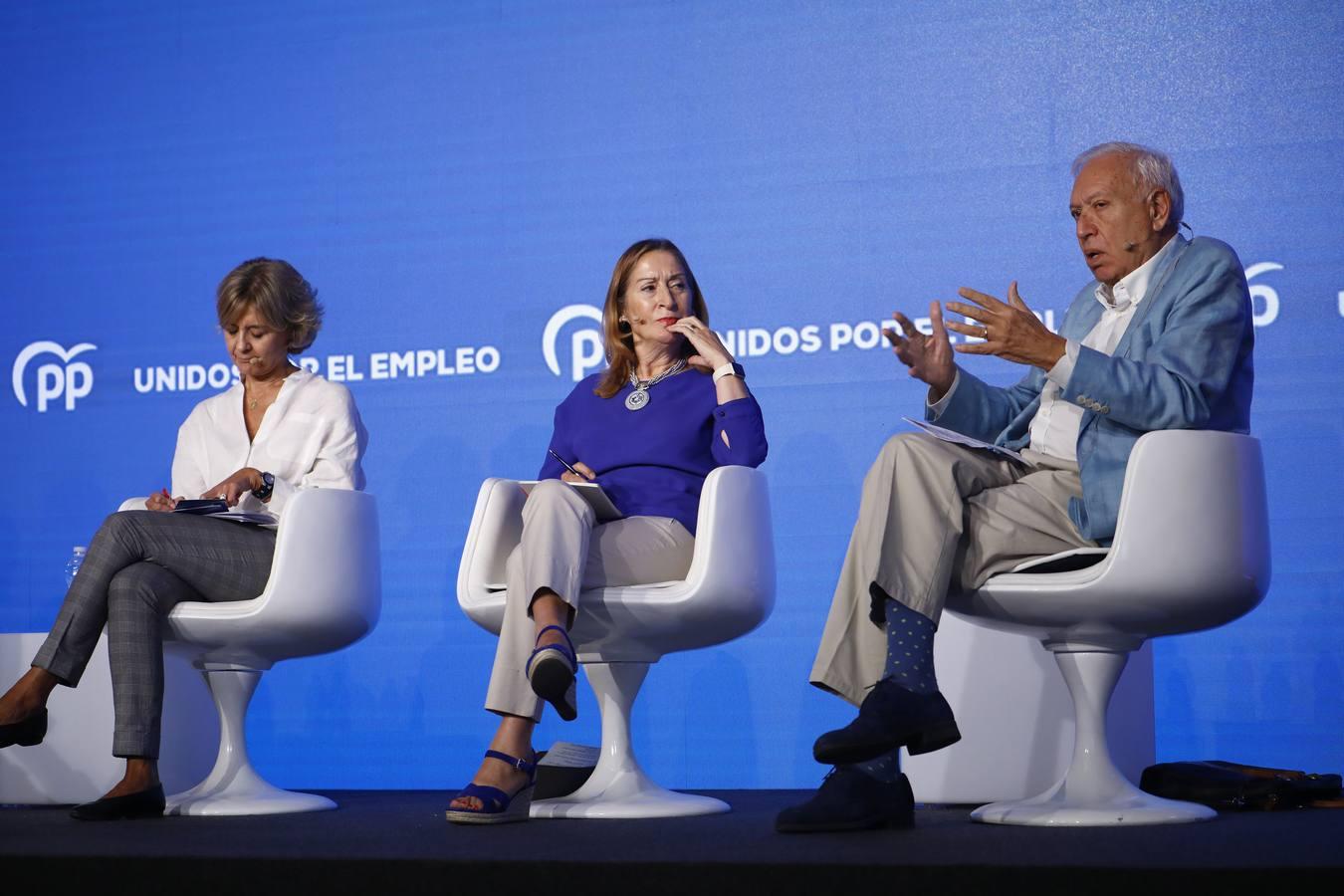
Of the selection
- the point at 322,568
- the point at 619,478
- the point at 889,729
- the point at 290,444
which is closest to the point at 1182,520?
the point at 889,729

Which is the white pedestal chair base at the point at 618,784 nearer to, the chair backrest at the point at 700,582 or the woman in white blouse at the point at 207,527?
the chair backrest at the point at 700,582

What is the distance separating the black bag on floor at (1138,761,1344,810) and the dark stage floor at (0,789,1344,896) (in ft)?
0.36

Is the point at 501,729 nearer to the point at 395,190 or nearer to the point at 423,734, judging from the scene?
the point at 423,734

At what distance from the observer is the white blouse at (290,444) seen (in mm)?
3312

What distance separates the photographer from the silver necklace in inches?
125

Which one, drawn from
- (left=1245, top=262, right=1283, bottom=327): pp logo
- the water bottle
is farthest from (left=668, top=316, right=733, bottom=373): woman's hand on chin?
the water bottle

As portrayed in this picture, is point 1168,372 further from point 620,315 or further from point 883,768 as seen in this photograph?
point 620,315

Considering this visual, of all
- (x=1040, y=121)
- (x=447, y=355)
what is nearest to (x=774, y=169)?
(x=1040, y=121)

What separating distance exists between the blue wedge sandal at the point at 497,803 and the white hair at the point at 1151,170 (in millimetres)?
1496

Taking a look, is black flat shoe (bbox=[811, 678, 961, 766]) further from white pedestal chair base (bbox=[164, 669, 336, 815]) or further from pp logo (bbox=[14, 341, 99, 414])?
pp logo (bbox=[14, 341, 99, 414])

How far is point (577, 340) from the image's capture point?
13.5 feet

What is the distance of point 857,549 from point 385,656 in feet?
6.93

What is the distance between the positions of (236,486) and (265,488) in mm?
69

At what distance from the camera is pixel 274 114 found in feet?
14.7
